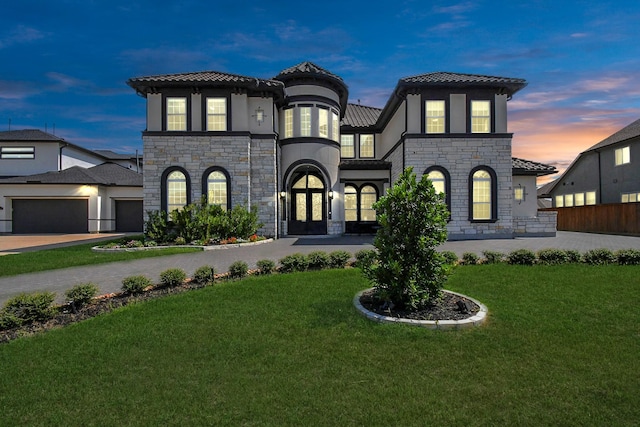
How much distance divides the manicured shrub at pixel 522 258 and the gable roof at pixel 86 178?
2461 cm

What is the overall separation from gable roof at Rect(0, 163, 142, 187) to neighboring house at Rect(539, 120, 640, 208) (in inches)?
1356

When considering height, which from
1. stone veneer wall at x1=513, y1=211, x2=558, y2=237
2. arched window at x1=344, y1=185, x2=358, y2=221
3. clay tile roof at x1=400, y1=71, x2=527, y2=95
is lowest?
stone veneer wall at x1=513, y1=211, x2=558, y2=237

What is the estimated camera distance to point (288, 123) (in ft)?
60.6

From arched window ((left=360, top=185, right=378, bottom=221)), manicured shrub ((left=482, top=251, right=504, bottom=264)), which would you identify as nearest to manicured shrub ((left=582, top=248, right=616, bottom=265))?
manicured shrub ((left=482, top=251, right=504, bottom=264))

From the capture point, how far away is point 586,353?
3881 millimetres

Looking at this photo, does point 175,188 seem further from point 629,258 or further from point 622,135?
point 622,135

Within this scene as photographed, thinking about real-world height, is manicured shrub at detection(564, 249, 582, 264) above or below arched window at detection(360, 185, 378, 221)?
below

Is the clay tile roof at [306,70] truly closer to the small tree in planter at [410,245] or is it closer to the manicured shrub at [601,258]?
the small tree in planter at [410,245]

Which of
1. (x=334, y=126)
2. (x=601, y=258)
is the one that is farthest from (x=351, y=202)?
(x=601, y=258)

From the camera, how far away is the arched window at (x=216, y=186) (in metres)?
16.1

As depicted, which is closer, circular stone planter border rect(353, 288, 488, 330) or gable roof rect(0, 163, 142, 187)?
circular stone planter border rect(353, 288, 488, 330)

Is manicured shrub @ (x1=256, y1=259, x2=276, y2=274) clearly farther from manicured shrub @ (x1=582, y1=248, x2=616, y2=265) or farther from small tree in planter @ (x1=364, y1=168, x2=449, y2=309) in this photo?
manicured shrub @ (x1=582, y1=248, x2=616, y2=265)

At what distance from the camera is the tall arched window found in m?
16.1

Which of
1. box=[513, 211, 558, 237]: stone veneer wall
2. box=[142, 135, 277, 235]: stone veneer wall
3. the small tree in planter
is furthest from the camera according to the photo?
box=[513, 211, 558, 237]: stone veneer wall
